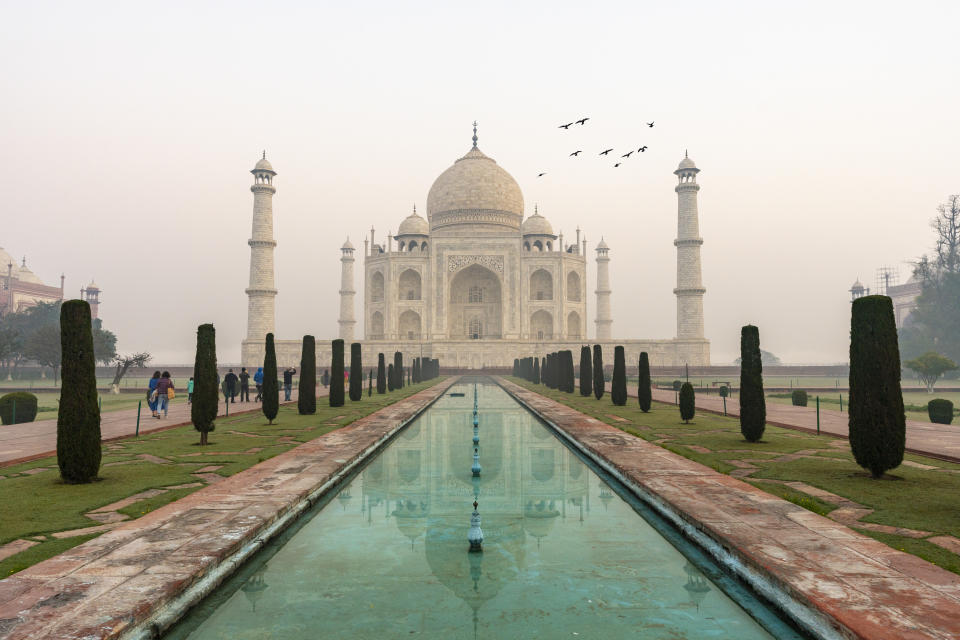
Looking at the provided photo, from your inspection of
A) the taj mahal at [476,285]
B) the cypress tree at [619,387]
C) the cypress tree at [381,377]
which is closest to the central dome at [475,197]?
the taj mahal at [476,285]

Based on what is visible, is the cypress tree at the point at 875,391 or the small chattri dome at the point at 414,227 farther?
the small chattri dome at the point at 414,227

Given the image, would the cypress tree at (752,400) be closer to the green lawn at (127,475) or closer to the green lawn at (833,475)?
the green lawn at (833,475)

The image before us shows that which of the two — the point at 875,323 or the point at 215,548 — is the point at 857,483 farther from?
the point at 215,548

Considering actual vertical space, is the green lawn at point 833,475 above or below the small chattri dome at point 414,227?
below

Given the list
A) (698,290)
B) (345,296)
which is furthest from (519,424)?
(345,296)

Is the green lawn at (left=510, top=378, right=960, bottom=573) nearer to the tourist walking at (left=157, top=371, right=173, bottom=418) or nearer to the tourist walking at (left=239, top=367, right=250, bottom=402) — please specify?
the tourist walking at (left=157, top=371, right=173, bottom=418)

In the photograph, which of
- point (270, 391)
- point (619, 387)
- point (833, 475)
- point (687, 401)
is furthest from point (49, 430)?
point (619, 387)
